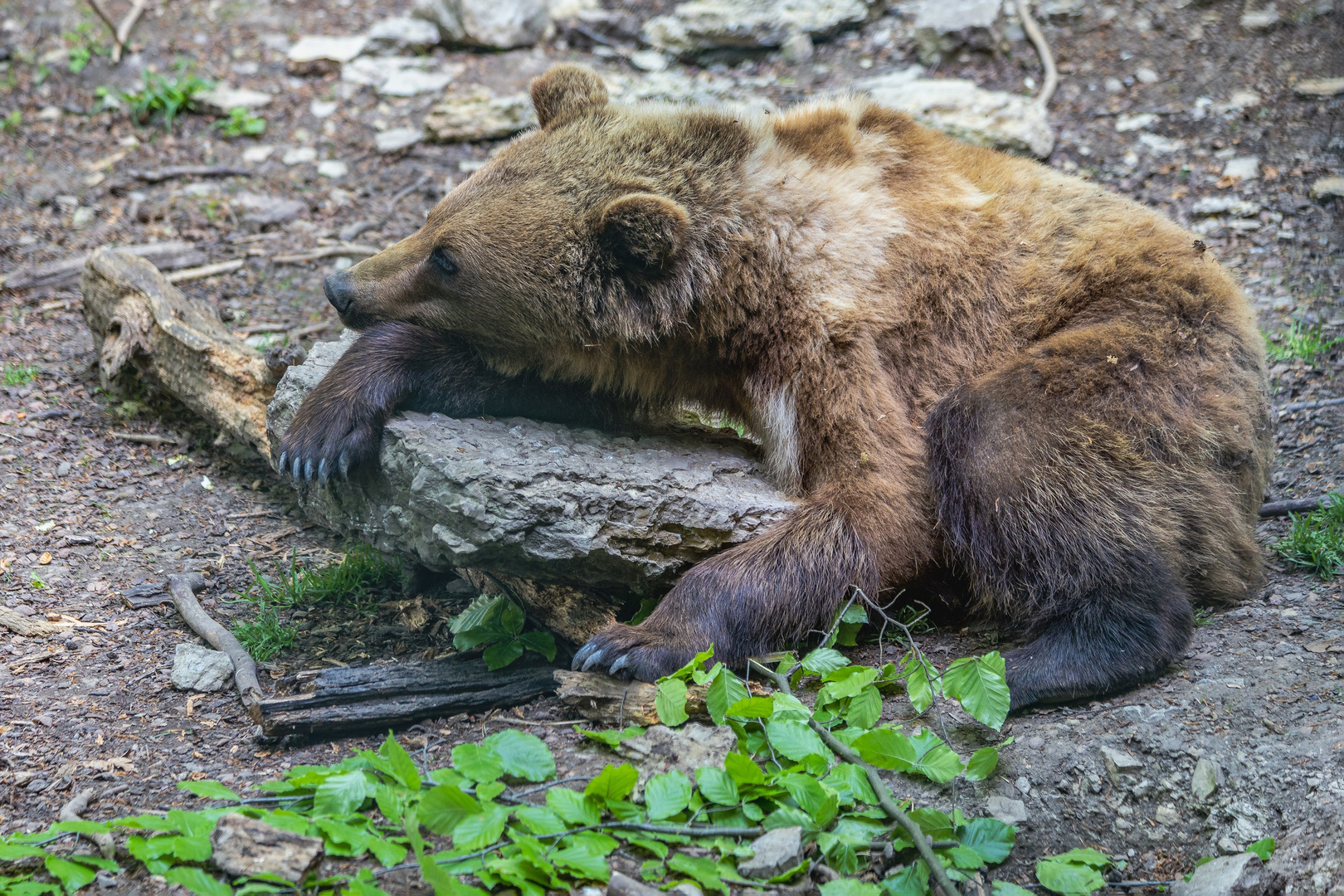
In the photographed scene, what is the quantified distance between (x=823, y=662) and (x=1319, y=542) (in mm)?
2504

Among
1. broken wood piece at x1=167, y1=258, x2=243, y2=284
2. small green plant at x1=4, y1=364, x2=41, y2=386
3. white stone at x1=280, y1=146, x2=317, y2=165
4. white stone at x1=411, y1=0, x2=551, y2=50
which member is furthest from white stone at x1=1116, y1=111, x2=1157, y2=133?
small green plant at x1=4, y1=364, x2=41, y2=386

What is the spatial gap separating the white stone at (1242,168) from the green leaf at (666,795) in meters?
6.62

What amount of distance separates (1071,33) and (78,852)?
9474 millimetres

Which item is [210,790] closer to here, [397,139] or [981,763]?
[981,763]

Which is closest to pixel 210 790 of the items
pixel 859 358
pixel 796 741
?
pixel 796 741

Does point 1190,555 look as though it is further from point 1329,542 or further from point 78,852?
point 78,852

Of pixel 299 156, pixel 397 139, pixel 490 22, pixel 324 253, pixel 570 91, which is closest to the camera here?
pixel 570 91

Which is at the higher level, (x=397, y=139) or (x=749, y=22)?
(x=749, y=22)

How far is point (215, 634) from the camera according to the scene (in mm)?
4215

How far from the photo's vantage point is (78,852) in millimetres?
2812

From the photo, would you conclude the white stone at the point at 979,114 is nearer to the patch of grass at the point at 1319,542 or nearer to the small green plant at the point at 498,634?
the patch of grass at the point at 1319,542

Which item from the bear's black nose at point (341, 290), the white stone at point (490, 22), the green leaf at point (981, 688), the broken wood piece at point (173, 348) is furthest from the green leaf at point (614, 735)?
the white stone at point (490, 22)

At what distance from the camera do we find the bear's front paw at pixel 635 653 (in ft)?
12.0

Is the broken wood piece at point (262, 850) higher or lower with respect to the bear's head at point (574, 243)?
lower
